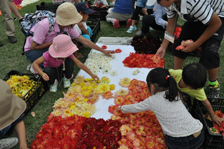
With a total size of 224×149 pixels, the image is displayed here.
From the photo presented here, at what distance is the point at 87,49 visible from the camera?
149 inches

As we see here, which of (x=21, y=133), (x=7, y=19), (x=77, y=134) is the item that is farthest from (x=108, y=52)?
(x=7, y=19)

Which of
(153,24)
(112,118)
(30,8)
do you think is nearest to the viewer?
(112,118)

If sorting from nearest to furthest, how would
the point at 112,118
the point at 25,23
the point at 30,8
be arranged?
the point at 112,118 → the point at 25,23 → the point at 30,8

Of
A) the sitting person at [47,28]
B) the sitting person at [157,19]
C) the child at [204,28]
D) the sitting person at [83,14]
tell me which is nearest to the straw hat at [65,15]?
the sitting person at [47,28]

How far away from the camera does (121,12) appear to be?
4.77 m

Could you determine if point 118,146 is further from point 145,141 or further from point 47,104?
point 47,104

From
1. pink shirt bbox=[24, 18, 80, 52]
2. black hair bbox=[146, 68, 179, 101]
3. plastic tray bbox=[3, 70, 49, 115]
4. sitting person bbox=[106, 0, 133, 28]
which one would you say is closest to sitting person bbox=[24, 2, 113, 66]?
pink shirt bbox=[24, 18, 80, 52]

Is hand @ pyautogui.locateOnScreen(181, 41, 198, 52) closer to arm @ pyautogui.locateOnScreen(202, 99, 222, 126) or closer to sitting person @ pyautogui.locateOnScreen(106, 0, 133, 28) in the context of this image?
arm @ pyautogui.locateOnScreen(202, 99, 222, 126)

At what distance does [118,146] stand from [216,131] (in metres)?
1.01

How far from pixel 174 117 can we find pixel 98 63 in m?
1.85

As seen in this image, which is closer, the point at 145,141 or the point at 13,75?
the point at 145,141

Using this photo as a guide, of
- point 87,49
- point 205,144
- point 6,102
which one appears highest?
point 6,102

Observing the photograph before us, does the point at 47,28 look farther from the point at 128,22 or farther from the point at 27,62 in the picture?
the point at 128,22

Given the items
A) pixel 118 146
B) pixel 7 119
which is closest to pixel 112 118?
pixel 118 146
